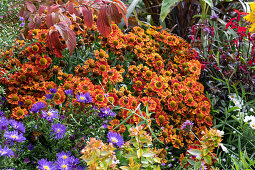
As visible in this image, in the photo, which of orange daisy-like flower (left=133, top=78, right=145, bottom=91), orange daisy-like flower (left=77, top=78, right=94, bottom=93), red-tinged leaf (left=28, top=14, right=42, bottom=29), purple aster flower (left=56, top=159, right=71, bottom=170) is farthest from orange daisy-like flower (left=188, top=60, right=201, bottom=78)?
purple aster flower (left=56, top=159, right=71, bottom=170)

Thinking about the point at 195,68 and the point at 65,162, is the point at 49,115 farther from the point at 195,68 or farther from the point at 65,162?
the point at 195,68

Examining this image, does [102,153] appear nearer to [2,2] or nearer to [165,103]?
[165,103]

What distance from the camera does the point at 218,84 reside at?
75.0 inches

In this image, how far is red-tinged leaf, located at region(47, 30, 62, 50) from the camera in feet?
4.85

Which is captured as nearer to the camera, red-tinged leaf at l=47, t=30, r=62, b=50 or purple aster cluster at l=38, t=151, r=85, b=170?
purple aster cluster at l=38, t=151, r=85, b=170

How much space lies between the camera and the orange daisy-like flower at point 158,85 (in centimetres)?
161

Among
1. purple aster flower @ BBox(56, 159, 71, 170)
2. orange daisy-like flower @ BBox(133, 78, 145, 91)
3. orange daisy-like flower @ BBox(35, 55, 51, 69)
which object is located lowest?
orange daisy-like flower @ BBox(133, 78, 145, 91)

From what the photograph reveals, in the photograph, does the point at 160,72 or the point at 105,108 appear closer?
the point at 105,108

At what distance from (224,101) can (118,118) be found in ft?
2.91

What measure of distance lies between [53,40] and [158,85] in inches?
26.3

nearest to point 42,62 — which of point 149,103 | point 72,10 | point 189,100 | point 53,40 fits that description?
point 53,40

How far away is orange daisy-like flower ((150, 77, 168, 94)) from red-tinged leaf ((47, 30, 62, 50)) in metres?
0.60

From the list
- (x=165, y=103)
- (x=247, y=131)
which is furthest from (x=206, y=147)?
(x=247, y=131)

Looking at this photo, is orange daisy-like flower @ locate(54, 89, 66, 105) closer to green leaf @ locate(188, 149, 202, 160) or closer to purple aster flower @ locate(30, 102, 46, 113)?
purple aster flower @ locate(30, 102, 46, 113)
